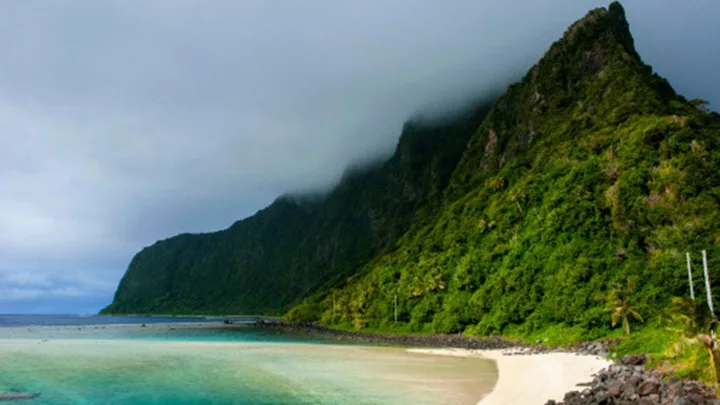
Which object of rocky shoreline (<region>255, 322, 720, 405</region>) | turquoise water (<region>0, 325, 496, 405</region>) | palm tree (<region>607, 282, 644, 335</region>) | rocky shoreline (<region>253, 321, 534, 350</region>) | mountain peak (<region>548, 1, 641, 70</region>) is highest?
mountain peak (<region>548, 1, 641, 70</region>)

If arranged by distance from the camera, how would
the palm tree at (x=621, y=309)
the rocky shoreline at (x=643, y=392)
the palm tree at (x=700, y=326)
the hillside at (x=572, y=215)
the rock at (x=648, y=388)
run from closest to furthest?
the rocky shoreline at (x=643, y=392)
the palm tree at (x=700, y=326)
the rock at (x=648, y=388)
the palm tree at (x=621, y=309)
the hillside at (x=572, y=215)

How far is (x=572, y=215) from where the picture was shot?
6234 centimetres

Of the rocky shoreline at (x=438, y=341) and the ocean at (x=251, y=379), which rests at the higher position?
the ocean at (x=251, y=379)

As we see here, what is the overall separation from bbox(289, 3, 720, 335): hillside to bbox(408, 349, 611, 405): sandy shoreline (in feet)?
43.3

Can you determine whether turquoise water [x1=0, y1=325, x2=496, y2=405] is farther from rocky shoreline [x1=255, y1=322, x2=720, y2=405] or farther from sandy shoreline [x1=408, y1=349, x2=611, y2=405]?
rocky shoreline [x1=255, y1=322, x2=720, y2=405]

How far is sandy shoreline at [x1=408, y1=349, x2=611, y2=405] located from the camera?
2330 centimetres

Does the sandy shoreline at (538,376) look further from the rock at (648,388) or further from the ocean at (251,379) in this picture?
the rock at (648,388)

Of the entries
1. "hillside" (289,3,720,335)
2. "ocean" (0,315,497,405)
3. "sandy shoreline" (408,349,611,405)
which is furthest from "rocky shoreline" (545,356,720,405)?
"hillside" (289,3,720,335)

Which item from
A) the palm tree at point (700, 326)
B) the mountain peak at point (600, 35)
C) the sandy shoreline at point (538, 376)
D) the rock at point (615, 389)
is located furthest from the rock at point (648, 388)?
the mountain peak at point (600, 35)

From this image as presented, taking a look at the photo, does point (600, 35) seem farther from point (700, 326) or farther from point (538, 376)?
point (700, 326)

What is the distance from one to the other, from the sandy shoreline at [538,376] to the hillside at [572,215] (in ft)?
43.3

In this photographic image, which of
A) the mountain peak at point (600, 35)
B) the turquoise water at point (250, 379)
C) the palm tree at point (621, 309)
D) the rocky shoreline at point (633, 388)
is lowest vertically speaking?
the turquoise water at point (250, 379)

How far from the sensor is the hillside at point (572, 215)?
5134cm

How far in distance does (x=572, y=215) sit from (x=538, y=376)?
1490 inches
